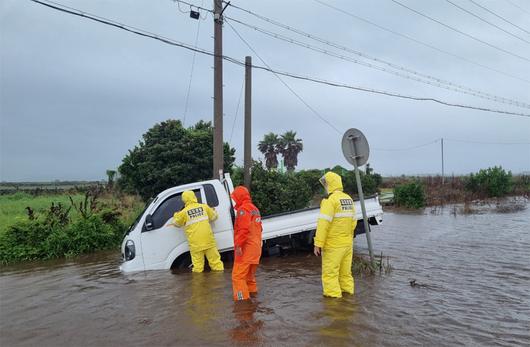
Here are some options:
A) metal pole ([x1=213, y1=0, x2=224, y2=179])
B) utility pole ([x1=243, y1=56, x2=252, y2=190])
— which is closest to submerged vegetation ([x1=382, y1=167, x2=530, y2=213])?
utility pole ([x1=243, y1=56, x2=252, y2=190])

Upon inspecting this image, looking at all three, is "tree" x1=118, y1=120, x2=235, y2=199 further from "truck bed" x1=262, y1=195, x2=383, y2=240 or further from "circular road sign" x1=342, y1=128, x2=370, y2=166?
"circular road sign" x1=342, y1=128, x2=370, y2=166

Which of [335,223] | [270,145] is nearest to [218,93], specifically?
[335,223]

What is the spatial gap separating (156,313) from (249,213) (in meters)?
1.90

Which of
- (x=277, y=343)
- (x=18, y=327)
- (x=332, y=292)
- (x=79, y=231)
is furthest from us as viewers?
(x=79, y=231)

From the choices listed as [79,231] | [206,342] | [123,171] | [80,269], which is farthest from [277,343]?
[123,171]

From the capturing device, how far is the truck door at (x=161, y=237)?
799 centimetres

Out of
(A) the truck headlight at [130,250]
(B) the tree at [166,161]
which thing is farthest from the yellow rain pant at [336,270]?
(B) the tree at [166,161]

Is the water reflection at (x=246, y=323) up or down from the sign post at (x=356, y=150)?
down

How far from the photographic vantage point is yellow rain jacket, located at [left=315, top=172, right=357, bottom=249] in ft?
20.1

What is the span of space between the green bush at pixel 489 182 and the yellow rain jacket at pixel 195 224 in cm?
2826

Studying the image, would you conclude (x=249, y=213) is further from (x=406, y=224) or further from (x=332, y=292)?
(x=406, y=224)

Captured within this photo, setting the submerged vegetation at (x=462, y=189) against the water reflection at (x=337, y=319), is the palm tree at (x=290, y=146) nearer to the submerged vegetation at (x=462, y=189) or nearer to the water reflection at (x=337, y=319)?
the submerged vegetation at (x=462, y=189)

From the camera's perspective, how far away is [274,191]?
14375 mm

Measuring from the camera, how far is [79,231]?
12.0m
